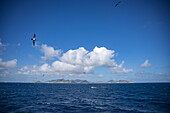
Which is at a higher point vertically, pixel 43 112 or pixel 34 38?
pixel 34 38

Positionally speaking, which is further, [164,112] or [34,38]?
[164,112]

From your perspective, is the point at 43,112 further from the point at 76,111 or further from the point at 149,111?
the point at 149,111

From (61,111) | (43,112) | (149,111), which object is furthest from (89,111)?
(149,111)

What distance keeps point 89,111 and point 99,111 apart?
286 cm

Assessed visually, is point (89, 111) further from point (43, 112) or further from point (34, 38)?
point (34, 38)

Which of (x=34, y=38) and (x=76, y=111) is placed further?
(x=76, y=111)

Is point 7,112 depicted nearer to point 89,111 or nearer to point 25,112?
point 25,112

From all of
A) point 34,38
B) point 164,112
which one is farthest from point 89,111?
point 34,38

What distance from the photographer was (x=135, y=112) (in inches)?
1321

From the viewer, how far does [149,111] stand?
34562 millimetres

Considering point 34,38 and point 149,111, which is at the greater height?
point 34,38

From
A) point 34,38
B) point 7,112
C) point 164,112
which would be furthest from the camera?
point 164,112

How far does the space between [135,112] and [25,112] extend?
100 ft

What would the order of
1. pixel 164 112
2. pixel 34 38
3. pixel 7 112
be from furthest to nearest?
pixel 164 112, pixel 7 112, pixel 34 38
